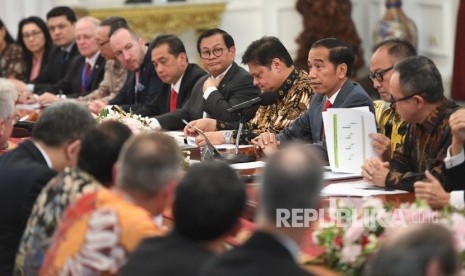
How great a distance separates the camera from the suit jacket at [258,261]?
255 centimetres

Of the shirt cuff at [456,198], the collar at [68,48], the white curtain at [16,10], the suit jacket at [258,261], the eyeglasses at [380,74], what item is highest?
the white curtain at [16,10]

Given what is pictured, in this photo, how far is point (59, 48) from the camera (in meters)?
9.66

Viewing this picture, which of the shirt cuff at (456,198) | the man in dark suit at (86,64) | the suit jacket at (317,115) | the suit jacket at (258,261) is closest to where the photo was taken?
the suit jacket at (258,261)

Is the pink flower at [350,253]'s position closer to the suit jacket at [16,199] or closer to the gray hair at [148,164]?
the gray hair at [148,164]

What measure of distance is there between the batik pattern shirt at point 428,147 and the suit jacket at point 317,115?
0.65m

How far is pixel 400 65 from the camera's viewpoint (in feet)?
14.7

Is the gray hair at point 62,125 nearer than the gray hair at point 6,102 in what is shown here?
Yes

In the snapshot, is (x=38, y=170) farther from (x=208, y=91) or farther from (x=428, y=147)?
(x=208, y=91)

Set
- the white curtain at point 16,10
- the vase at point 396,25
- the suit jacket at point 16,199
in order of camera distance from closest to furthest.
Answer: the suit jacket at point 16,199 < the vase at point 396,25 < the white curtain at point 16,10

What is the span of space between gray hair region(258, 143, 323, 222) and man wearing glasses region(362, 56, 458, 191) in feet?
5.86

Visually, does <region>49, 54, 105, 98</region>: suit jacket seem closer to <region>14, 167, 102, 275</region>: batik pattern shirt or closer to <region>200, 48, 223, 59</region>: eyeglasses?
<region>200, 48, 223, 59</region>: eyeglasses

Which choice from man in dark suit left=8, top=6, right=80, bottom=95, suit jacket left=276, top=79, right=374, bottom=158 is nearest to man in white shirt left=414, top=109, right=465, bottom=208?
suit jacket left=276, top=79, right=374, bottom=158

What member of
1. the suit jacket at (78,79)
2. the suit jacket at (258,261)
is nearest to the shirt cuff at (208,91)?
the suit jacket at (78,79)

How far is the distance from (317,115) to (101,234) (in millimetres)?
2566
